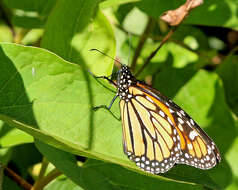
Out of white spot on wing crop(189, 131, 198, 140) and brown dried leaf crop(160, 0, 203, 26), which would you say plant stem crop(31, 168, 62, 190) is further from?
brown dried leaf crop(160, 0, 203, 26)

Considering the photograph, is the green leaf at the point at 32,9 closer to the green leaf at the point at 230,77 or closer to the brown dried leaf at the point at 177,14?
the brown dried leaf at the point at 177,14

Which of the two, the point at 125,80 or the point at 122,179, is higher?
the point at 125,80

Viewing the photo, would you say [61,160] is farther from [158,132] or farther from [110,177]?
[158,132]

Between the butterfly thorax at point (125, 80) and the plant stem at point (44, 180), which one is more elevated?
the butterfly thorax at point (125, 80)

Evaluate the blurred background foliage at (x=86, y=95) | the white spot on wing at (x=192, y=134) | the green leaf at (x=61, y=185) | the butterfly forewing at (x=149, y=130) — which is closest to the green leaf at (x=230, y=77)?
the blurred background foliage at (x=86, y=95)

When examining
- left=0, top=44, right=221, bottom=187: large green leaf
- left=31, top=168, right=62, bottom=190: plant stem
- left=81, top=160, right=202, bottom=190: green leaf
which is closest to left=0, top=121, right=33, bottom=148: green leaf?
left=31, top=168, right=62, bottom=190: plant stem

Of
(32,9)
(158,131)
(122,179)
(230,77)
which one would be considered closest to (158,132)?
(158,131)
